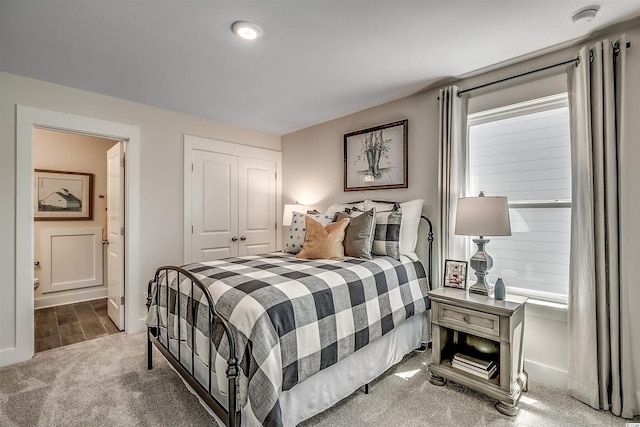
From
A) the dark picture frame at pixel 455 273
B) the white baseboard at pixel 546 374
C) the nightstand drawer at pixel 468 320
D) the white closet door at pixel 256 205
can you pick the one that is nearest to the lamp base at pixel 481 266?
the dark picture frame at pixel 455 273

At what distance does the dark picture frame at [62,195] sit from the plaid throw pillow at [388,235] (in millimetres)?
4306

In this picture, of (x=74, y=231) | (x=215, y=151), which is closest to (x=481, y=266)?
(x=215, y=151)

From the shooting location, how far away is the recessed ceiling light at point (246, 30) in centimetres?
185

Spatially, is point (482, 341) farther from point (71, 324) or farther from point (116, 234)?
point (71, 324)

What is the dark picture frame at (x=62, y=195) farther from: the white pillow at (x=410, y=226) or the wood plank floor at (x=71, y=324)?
the white pillow at (x=410, y=226)

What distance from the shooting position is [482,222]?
2.07 m

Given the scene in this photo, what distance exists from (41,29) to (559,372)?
13.8 ft

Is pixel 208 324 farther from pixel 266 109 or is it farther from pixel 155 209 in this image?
pixel 266 109

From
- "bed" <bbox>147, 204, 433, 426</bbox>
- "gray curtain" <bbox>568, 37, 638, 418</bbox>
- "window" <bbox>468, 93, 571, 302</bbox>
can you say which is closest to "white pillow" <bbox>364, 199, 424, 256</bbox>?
"bed" <bbox>147, 204, 433, 426</bbox>

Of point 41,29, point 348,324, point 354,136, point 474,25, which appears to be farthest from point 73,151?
point 474,25

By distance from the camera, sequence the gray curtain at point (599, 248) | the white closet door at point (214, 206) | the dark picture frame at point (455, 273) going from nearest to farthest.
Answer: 1. the gray curtain at point (599, 248)
2. the dark picture frame at point (455, 273)
3. the white closet door at point (214, 206)

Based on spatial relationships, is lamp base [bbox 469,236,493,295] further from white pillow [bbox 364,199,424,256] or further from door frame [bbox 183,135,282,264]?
door frame [bbox 183,135,282,264]

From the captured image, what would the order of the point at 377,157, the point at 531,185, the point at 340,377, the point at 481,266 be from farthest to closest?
the point at 377,157 → the point at 531,185 → the point at 481,266 → the point at 340,377

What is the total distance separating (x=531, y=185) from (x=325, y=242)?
169 cm
